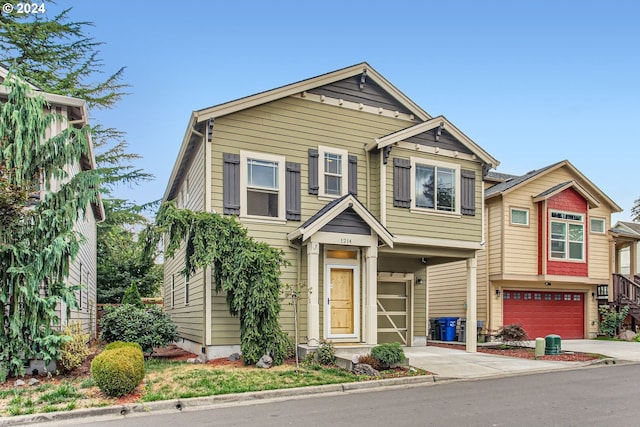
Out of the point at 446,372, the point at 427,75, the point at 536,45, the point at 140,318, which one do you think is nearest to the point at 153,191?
the point at 427,75

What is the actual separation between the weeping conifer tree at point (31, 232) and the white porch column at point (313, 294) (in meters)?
5.40

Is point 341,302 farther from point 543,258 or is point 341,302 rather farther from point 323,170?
point 543,258

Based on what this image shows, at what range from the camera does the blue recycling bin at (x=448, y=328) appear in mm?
20094

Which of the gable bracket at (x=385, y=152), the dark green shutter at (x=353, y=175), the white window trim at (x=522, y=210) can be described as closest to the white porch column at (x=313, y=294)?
the dark green shutter at (x=353, y=175)

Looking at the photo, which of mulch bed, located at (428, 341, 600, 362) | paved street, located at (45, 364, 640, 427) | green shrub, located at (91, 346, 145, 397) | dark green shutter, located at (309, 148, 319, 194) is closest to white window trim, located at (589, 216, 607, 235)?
mulch bed, located at (428, 341, 600, 362)

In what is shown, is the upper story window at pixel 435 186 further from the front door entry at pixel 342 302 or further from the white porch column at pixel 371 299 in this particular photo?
the front door entry at pixel 342 302

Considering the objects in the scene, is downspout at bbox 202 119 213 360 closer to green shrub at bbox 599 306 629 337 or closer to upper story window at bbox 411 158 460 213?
upper story window at bbox 411 158 460 213

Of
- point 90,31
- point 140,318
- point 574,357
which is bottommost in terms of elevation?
point 574,357

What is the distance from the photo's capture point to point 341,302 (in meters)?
14.1

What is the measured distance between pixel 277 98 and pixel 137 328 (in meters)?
7.23

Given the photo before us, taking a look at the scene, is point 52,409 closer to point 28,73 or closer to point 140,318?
point 140,318

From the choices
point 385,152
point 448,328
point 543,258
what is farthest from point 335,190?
point 543,258

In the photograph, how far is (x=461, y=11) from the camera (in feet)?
58.9

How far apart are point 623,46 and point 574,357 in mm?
11439
